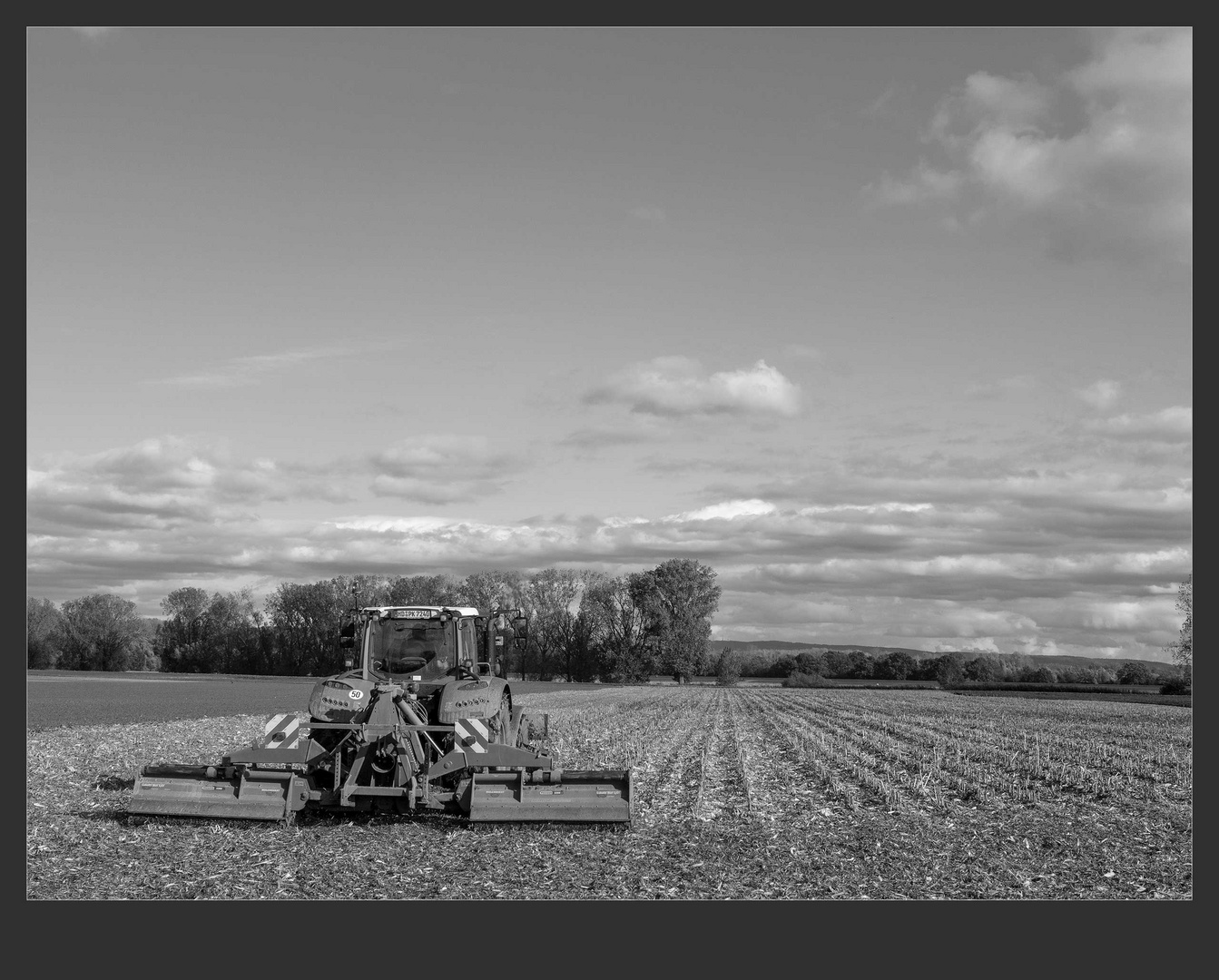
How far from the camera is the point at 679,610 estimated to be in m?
117

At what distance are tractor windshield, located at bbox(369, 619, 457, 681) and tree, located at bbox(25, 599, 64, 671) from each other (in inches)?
4348

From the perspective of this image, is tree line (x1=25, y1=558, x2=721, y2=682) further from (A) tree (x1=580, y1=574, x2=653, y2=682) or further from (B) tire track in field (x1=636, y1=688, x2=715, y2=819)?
(B) tire track in field (x1=636, y1=688, x2=715, y2=819)

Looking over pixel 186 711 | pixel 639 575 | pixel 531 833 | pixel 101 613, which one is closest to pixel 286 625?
pixel 101 613

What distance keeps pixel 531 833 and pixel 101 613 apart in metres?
120

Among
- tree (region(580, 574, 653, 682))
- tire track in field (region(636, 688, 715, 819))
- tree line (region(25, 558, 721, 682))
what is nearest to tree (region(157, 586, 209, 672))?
tree line (region(25, 558, 721, 682))

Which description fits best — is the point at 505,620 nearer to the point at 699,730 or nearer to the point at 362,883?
the point at 362,883

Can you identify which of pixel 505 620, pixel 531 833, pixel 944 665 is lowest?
pixel 944 665

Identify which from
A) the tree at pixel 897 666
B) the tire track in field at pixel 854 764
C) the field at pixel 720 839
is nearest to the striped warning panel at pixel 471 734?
the field at pixel 720 839

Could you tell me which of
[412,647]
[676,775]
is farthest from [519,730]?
[676,775]

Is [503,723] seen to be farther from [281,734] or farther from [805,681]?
[805,681]

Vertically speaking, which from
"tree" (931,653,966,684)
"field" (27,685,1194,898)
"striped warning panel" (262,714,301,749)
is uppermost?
"striped warning panel" (262,714,301,749)

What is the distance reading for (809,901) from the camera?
11.0m

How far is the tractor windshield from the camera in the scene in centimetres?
1689

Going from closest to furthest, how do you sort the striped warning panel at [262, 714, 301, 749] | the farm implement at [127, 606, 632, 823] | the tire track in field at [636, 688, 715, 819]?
the farm implement at [127, 606, 632, 823], the striped warning panel at [262, 714, 301, 749], the tire track in field at [636, 688, 715, 819]
